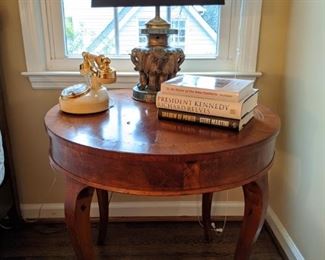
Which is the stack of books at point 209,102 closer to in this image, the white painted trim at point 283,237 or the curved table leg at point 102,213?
the curved table leg at point 102,213

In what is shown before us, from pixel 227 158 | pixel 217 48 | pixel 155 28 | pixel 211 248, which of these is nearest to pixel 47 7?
pixel 155 28

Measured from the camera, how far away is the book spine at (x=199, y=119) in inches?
34.8

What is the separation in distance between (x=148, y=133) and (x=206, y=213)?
2.37 ft

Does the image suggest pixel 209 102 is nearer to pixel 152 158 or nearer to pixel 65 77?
pixel 152 158

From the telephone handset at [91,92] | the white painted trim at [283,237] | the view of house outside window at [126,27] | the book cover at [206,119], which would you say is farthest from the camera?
the view of house outside window at [126,27]

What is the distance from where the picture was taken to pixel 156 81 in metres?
1.14

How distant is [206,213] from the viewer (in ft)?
4.86

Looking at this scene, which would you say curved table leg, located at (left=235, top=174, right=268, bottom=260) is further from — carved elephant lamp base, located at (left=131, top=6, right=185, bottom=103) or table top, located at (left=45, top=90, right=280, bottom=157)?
carved elephant lamp base, located at (left=131, top=6, right=185, bottom=103)

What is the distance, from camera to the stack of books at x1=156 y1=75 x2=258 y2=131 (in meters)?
0.88

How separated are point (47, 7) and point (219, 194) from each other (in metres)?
1.12

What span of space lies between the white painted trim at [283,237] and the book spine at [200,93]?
78cm

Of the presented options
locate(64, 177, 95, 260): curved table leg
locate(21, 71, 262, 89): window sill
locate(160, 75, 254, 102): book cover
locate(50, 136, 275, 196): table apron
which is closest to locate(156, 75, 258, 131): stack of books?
locate(160, 75, 254, 102): book cover

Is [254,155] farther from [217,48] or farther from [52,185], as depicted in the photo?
[52,185]

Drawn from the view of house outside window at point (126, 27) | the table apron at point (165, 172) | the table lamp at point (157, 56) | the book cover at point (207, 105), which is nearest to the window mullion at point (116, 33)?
the view of house outside window at point (126, 27)
